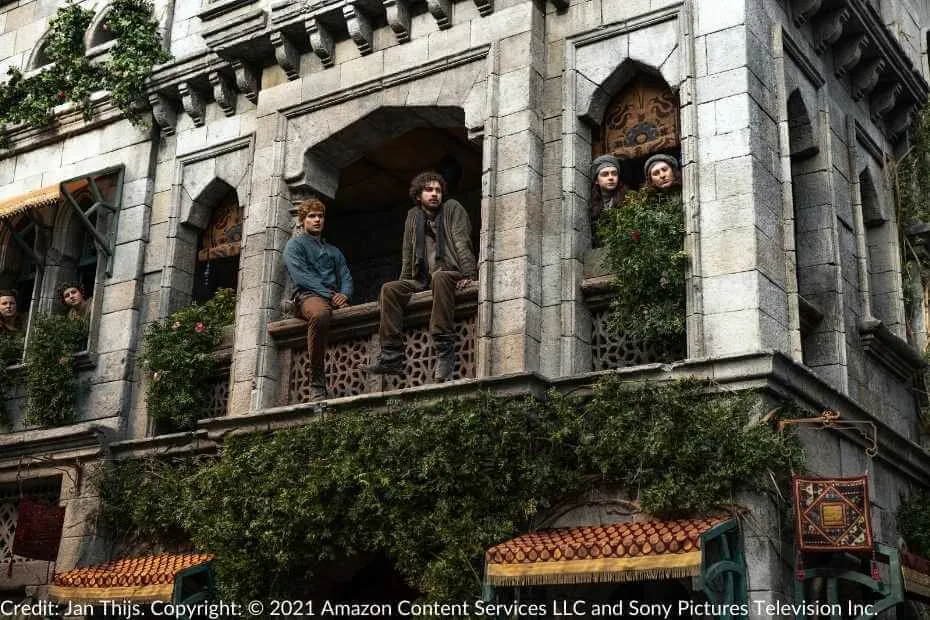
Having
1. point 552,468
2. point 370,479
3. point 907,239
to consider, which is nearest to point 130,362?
point 370,479

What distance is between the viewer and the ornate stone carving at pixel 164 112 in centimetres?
1736

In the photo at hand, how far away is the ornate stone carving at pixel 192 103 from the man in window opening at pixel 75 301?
2.88m

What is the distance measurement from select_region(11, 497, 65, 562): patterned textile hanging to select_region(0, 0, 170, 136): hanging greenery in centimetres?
551

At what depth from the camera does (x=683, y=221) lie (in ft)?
41.4

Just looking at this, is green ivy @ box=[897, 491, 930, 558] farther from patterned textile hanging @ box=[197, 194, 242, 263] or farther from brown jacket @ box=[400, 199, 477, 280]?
patterned textile hanging @ box=[197, 194, 242, 263]

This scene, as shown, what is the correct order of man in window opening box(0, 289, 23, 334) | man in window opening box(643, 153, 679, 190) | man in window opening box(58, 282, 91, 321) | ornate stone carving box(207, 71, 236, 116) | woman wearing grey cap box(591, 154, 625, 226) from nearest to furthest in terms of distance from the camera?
man in window opening box(643, 153, 679, 190) < woman wearing grey cap box(591, 154, 625, 226) < ornate stone carving box(207, 71, 236, 116) < man in window opening box(58, 282, 91, 321) < man in window opening box(0, 289, 23, 334)

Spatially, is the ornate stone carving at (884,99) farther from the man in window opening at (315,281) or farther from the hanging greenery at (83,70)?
the hanging greenery at (83,70)

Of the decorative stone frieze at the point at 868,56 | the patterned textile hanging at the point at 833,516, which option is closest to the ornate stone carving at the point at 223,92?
the decorative stone frieze at the point at 868,56

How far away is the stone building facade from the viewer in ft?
41.1

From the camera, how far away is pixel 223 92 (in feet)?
54.8

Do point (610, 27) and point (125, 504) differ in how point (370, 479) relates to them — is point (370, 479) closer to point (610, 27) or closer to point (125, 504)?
point (125, 504)

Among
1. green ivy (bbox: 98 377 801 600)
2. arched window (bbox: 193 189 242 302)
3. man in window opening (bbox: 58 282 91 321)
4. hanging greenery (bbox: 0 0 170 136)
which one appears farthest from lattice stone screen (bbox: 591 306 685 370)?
hanging greenery (bbox: 0 0 170 136)

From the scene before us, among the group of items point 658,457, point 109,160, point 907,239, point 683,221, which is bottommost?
point 658,457

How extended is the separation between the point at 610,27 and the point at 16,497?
32.6 feet
